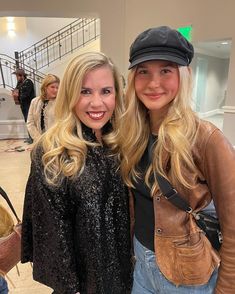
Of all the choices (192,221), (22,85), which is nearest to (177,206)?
(192,221)

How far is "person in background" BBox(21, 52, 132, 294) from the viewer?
3.33 feet

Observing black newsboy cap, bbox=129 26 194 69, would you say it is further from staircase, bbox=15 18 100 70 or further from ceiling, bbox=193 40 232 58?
staircase, bbox=15 18 100 70

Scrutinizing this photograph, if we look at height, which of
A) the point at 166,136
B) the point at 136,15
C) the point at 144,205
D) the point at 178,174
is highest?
the point at 136,15

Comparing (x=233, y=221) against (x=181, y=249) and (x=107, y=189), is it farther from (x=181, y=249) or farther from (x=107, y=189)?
(x=107, y=189)

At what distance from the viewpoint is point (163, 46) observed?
2.83ft

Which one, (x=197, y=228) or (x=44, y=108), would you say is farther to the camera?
(x=44, y=108)

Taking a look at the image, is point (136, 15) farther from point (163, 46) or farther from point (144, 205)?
point (144, 205)

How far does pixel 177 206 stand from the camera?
88 cm

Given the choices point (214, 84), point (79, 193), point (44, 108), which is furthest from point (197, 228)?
point (214, 84)

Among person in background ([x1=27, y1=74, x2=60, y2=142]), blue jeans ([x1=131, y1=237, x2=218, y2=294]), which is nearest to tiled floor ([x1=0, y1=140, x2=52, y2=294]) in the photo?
person in background ([x1=27, y1=74, x2=60, y2=142])

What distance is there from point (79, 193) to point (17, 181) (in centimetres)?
345

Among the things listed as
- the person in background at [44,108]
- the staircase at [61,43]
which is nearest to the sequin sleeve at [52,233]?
the person in background at [44,108]

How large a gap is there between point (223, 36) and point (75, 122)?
12.1 feet

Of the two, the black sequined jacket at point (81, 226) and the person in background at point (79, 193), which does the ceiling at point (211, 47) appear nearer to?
the person in background at point (79, 193)
